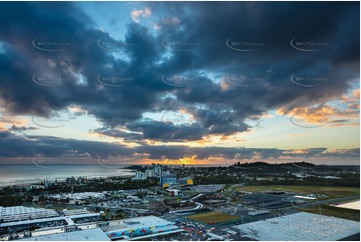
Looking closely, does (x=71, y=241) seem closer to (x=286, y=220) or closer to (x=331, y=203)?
(x=286, y=220)

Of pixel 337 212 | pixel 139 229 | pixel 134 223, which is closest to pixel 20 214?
pixel 134 223

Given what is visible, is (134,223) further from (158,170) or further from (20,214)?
(158,170)

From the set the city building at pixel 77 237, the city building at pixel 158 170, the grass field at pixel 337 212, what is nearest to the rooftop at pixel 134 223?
the city building at pixel 77 237

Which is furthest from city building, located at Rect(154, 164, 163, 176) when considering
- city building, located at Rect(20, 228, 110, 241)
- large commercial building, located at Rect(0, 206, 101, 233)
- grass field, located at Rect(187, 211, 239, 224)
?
city building, located at Rect(20, 228, 110, 241)

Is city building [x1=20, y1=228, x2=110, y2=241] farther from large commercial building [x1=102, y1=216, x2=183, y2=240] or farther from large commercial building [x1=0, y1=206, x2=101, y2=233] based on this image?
large commercial building [x1=0, y1=206, x2=101, y2=233]

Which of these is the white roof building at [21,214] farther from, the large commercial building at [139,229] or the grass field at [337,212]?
the grass field at [337,212]

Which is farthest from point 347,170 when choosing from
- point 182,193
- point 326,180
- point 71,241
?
Result: point 71,241
